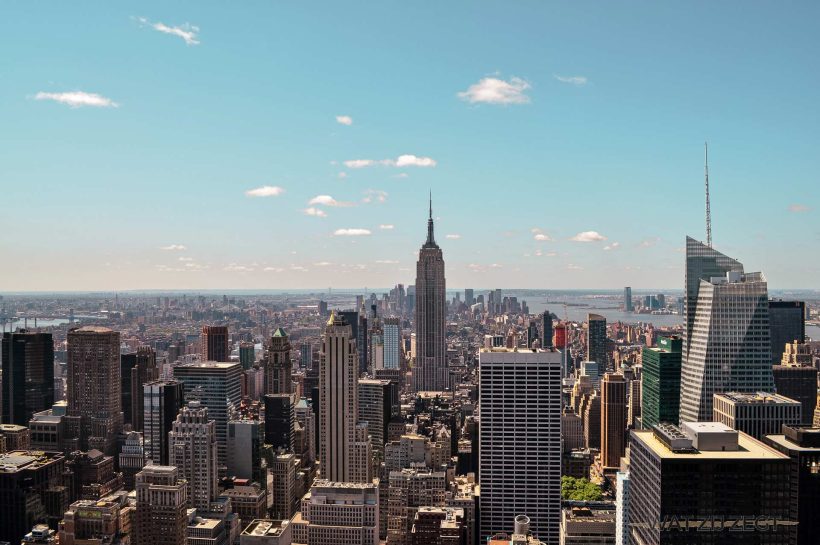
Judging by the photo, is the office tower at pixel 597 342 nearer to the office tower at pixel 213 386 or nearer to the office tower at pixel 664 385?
the office tower at pixel 664 385

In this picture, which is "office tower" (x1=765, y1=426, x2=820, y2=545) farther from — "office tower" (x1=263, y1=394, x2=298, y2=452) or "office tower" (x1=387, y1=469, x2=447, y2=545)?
"office tower" (x1=263, y1=394, x2=298, y2=452)

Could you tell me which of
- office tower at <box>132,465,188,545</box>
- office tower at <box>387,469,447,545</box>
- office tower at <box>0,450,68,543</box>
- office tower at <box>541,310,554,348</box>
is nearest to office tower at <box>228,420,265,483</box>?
office tower at <box>387,469,447,545</box>

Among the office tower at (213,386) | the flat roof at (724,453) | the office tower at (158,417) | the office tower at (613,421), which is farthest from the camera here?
the office tower at (613,421)

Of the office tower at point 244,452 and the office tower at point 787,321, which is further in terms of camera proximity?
the office tower at point 787,321

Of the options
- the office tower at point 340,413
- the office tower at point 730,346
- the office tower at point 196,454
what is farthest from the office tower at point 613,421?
the office tower at point 196,454

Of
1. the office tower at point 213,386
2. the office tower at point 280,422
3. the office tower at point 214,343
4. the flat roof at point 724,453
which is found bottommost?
the office tower at point 280,422

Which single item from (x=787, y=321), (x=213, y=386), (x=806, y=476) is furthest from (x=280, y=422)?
(x=787, y=321)

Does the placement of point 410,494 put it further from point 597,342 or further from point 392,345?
point 597,342
